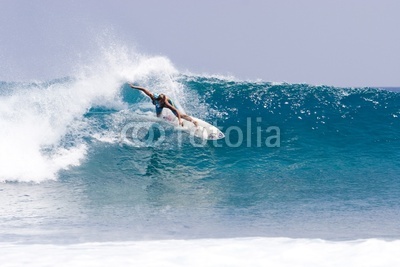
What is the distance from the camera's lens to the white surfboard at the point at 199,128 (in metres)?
11.8

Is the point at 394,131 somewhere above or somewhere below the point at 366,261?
above

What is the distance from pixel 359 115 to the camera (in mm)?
13375

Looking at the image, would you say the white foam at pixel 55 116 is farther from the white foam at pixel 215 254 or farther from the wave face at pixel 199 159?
the white foam at pixel 215 254

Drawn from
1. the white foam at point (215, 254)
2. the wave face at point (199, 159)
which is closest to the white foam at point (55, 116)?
the wave face at point (199, 159)

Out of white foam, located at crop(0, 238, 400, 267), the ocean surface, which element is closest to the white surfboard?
the ocean surface

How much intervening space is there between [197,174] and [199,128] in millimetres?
2298

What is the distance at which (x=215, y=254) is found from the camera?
4.70 meters

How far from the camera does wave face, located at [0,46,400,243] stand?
6727 mm

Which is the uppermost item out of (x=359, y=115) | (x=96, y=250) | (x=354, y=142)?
(x=359, y=115)

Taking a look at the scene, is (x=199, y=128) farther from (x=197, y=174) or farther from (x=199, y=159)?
(x=197, y=174)

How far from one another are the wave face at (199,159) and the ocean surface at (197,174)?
0.13ft

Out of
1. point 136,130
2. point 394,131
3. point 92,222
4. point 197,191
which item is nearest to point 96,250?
point 92,222

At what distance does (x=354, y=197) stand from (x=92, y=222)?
424 cm

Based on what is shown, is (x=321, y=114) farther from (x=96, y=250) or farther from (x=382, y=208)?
(x=96, y=250)
